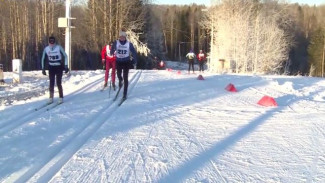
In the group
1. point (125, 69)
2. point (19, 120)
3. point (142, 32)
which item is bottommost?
point (19, 120)

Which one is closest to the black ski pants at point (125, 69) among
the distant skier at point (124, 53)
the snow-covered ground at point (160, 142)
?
the distant skier at point (124, 53)

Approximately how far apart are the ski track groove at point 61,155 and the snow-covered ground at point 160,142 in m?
0.01

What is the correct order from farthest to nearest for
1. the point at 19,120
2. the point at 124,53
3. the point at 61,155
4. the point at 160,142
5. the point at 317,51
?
the point at 317,51, the point at 124,53, the point at 19,120, the point at 160,142, the point at 61,155

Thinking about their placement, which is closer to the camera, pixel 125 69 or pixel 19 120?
pixel 19 120

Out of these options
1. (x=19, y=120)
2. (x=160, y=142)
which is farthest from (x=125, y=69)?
(x=160, y=142)

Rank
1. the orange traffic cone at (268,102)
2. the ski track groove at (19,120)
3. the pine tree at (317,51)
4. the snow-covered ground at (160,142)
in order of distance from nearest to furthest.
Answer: the snow-covered ground at (160,142)
the ski track groove at (19,120)
the orange traffic cone at (268,102)
the pine tree at (317,51)

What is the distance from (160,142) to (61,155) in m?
1.61

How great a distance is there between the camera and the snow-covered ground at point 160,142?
4.73 m

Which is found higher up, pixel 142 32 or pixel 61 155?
pixel 142 32

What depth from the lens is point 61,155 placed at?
527 centimetres

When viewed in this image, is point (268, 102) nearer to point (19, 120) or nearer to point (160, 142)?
point (160, 142)

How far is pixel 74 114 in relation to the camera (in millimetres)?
8234

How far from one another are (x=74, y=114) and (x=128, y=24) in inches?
1359

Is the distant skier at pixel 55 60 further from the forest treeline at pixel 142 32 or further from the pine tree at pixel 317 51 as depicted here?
the pine tree at pixel 317 51
